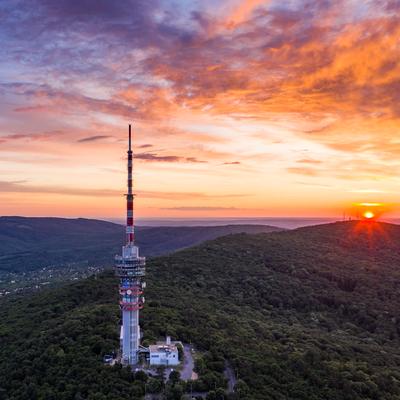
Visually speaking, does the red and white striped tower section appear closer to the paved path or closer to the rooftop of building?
the rooftop of building

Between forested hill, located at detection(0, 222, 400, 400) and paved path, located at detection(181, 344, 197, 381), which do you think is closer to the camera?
paved path, located at detection(181, 344, 197, 381)

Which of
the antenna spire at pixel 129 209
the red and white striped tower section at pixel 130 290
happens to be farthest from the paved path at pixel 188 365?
the antenna spire at pixel 129 209

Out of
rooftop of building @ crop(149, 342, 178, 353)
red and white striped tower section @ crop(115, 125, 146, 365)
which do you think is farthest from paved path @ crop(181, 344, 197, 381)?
red and white striped tower section @ crop(115, 125, 146, 365)

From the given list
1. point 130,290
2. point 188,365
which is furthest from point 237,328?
point 130,290

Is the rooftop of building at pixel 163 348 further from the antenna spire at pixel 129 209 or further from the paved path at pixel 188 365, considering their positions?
the antenna spire at pixel 129 209

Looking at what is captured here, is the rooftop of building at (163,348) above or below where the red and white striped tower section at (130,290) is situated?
below

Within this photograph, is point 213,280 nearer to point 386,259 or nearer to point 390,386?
point 390,386

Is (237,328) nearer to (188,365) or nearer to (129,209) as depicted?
(188,365)
